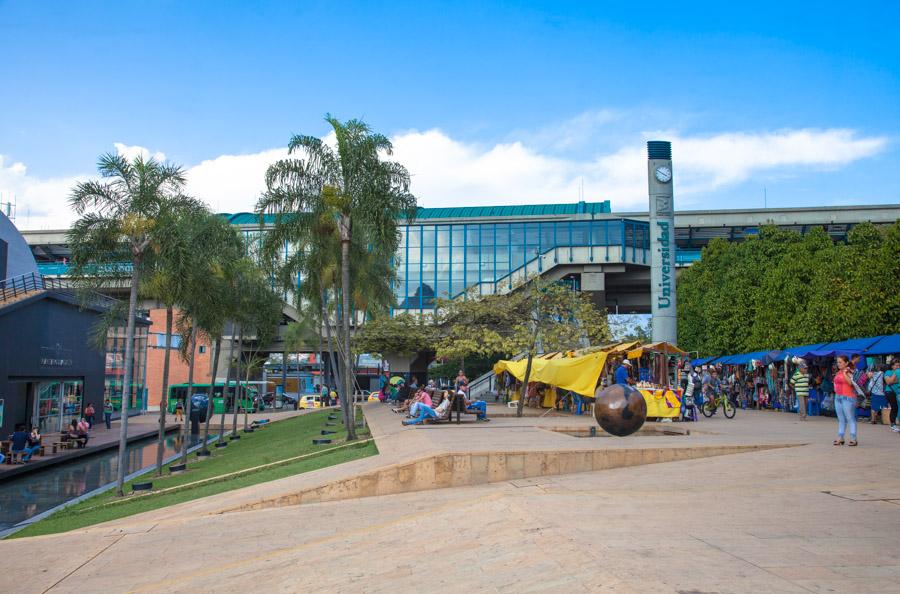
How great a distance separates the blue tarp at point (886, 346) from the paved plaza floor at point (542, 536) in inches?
354

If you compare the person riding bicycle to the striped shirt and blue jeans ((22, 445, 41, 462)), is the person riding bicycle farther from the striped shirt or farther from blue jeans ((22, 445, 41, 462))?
blue jeans ((22, 445, 41, 462))

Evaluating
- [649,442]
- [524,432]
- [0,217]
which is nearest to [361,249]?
[524,432]

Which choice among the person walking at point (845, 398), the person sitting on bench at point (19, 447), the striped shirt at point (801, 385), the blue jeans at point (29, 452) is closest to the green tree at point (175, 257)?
the blue jeans at point (29, 452)

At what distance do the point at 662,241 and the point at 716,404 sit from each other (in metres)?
20.8

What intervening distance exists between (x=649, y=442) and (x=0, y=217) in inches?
1735

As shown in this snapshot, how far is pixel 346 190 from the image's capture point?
20.0m

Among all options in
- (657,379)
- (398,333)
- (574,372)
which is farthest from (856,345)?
(398,333)

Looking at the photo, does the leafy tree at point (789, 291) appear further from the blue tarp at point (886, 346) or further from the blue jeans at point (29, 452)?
the blue jeans at point (29, 452)

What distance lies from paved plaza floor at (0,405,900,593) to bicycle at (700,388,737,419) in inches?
371

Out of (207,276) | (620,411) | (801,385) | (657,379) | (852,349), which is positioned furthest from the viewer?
(657,379)

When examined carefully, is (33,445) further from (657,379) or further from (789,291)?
(789,291)

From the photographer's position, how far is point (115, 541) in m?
9.61

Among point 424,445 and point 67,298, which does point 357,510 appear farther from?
point 67,298

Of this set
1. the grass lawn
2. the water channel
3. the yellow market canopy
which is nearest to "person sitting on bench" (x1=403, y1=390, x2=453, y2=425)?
the grass lawn
